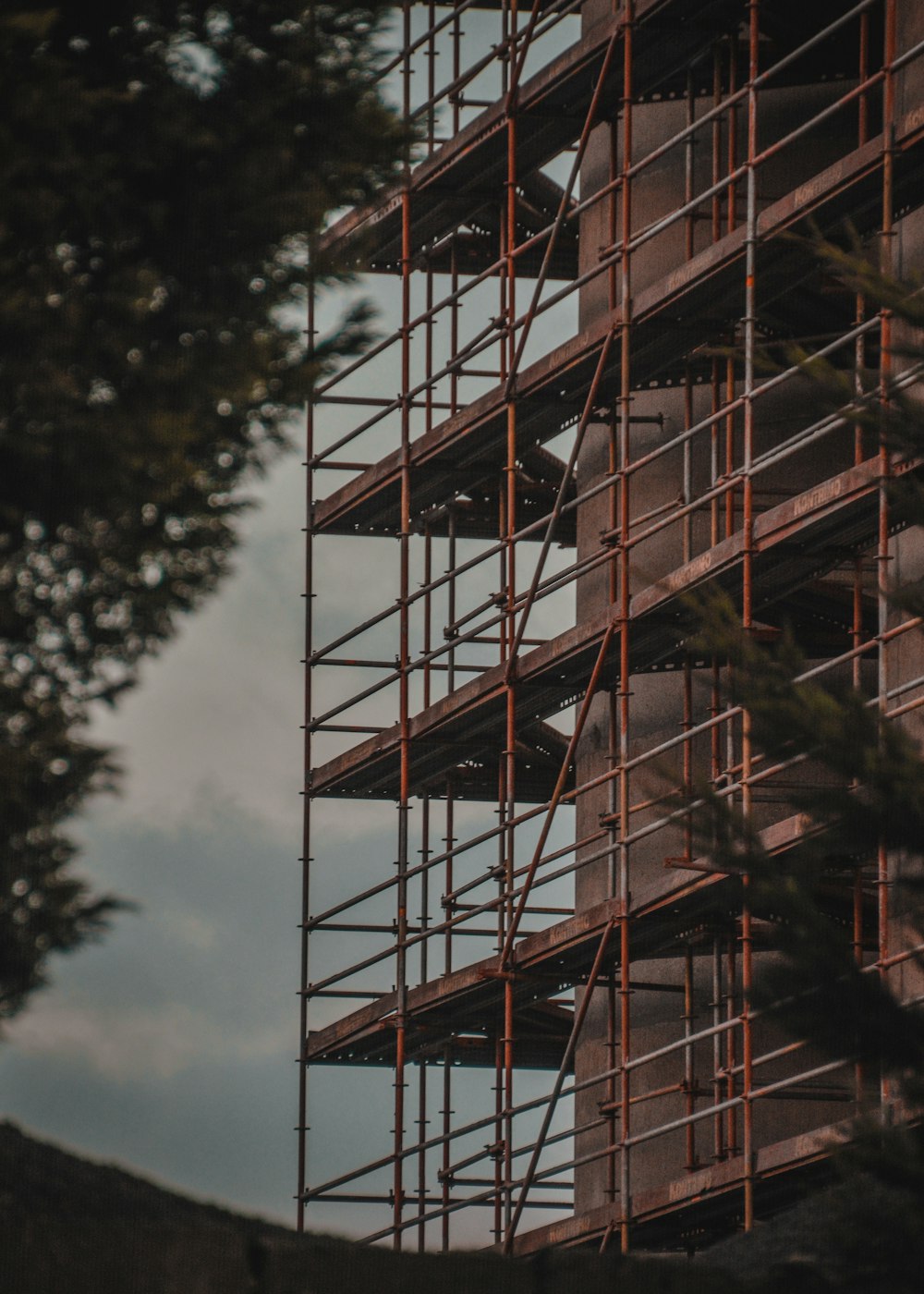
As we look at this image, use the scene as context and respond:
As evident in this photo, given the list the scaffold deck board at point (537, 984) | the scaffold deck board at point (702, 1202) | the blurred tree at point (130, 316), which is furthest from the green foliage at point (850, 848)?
the scaffold deck board at point (537, 984)

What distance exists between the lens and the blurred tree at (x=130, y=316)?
1139 centimetres

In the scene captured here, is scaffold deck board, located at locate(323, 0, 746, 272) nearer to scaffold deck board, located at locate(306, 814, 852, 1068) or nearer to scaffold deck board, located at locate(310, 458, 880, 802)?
scaffold deck board, located at locate(310, 458, 880, 802)

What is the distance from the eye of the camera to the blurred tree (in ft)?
37.4

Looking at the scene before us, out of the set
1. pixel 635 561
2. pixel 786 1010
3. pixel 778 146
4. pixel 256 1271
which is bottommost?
pixel 256 1271

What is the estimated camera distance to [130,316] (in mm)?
11742

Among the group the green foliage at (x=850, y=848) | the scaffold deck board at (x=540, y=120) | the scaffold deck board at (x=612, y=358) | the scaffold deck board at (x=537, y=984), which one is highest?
the scaffold deck board at (x=540, y=120)

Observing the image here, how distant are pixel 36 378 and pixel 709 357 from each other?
12721 millimetres

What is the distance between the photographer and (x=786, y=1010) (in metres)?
13.0

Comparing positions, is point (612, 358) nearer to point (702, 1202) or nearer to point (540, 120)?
point (540, 120)

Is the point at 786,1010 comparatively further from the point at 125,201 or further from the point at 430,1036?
the point at 430,1036

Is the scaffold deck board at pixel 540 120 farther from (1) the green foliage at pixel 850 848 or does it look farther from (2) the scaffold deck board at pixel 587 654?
(1) the green foliage at pixel 850 848

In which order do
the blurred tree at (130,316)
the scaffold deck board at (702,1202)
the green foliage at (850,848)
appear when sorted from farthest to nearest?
the scaffold deck board at (702,1202) < the green foliage at (850,848) < the blurred tree at (130,316)

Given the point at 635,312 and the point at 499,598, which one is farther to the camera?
the point at 499,598

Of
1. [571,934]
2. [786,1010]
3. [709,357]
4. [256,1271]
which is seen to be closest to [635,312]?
[709,357]
